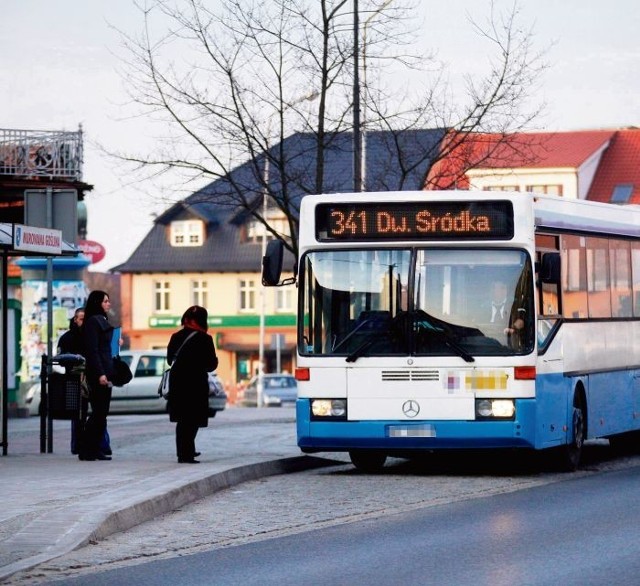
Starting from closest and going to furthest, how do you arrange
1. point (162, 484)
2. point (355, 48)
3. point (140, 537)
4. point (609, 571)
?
1. point (609, 571)
2. point (140, 537)
3. point (162, 484)
4. point (355, 48)

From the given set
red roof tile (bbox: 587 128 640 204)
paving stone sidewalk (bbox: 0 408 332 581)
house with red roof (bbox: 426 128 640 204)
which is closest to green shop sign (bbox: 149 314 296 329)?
house with red roof (bbox: 426 128 640 204)

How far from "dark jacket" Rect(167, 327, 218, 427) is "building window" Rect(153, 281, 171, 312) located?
2937 inches

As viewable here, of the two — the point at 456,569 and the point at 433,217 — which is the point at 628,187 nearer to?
the point at 433,217

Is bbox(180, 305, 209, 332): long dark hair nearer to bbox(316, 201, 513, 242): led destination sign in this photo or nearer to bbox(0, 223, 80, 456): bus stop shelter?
bbox(316, 201, 513, 242): led destination sign

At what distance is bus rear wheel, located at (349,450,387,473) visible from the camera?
61.4ft

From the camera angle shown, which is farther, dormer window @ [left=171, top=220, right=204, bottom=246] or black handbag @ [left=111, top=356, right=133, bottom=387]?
dormer window @ [left=171, top=220, right=204, bottom=246]

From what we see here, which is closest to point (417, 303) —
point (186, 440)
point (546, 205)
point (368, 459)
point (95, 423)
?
point (546, 205)

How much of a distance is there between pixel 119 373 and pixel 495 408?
420 cm

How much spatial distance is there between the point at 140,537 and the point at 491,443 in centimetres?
557

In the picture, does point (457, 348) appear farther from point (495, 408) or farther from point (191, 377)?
point (191, 377)

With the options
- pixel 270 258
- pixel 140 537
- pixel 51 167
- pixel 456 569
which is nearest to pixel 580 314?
Answer: pixel 270 258

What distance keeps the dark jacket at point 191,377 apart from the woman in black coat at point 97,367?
771 millimetres

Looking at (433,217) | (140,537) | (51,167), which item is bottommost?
(140,537)

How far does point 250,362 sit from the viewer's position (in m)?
89.6
